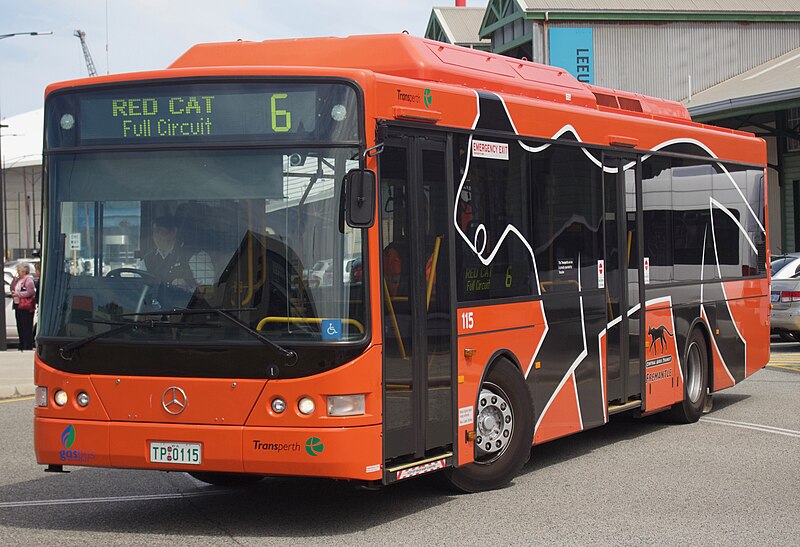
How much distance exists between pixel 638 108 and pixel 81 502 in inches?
257

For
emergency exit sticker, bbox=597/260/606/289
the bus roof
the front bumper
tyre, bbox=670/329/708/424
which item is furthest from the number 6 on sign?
tyre, bbox=670/329/708/424

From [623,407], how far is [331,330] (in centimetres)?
444

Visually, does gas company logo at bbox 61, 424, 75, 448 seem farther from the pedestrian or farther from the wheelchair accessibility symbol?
the pedestrian

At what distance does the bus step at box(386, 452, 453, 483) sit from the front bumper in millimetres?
140

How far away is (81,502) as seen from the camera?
866 centimetres

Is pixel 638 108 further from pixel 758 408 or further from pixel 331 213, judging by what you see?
pixel 331 213

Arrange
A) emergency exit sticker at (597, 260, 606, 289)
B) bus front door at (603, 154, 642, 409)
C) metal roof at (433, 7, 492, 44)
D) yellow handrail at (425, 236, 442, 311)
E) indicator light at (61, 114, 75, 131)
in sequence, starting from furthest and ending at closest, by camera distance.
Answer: metal roof at (433, 7, 492, 44), bus front door at (603, 154, 642, 409), emergency exit sticker at (597, 260, 606, 289), yellow handrail at (425, 236, 442, 311), indicator light at (61, 114, 75, 131)

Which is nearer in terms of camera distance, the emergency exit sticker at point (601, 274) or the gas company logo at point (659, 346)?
the emergency exit sticker at point (601, 274)

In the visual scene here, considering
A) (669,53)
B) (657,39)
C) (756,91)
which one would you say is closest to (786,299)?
(756,91)

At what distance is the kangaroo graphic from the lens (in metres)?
11.6

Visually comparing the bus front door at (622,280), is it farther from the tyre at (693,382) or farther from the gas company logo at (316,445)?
the gas company logo at (316,445)

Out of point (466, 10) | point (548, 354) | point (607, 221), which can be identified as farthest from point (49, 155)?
point (466, 10)

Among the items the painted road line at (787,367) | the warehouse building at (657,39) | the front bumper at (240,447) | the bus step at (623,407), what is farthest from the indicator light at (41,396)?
the warehouse building at (657,39)

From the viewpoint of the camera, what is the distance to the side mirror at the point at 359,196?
24.1ft
